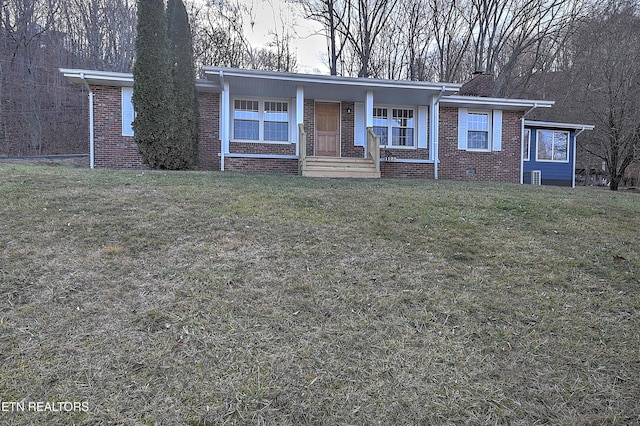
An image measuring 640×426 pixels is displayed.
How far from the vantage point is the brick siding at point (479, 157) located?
12945 mm

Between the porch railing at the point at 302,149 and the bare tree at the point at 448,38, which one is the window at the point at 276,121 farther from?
the bare tree at the point at 448,38

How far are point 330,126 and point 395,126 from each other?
2.25m

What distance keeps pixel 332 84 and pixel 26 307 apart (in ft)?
31.2

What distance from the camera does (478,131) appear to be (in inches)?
524

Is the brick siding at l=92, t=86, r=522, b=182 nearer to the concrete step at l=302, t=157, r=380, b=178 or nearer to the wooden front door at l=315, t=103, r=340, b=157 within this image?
the wooden front door at l=315, t=103, r=340, b=157

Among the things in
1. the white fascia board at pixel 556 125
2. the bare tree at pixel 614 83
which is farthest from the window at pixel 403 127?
the bare tree at pixel 614 83

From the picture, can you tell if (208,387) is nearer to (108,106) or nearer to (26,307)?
(26,307)

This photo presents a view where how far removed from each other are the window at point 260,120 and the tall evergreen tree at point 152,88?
253 cm

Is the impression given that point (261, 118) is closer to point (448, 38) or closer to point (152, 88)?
point (152, 88)

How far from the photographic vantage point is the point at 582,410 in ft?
6.70

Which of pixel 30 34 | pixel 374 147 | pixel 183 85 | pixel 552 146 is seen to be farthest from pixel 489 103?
pixel 30 34

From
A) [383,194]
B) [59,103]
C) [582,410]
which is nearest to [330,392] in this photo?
[582,410]

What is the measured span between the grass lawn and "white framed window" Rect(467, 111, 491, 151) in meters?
8.89

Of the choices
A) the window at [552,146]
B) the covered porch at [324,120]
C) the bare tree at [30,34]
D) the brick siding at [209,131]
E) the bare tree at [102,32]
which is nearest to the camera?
the covered porch at [324,120]
